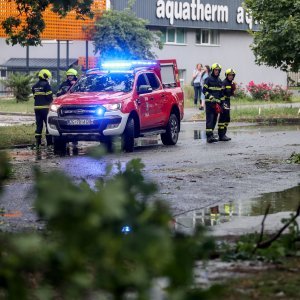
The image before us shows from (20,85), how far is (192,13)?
14.2m

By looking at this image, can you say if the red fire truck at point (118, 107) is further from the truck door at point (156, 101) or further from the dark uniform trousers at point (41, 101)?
the dark uniform trousers at point (41, 101)

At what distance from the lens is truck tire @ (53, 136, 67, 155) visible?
800 inches

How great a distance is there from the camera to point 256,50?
32656mm

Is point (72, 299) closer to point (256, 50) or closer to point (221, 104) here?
point (221, 104)

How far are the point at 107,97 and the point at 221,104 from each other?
4032mm

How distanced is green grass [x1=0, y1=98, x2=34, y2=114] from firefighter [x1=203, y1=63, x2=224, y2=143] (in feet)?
43.5

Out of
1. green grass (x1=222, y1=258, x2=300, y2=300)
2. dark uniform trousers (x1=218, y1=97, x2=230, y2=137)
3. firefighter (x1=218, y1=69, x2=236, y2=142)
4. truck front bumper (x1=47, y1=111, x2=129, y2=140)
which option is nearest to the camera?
green grass (x1=222, y1=258, x2=300, y2=300)

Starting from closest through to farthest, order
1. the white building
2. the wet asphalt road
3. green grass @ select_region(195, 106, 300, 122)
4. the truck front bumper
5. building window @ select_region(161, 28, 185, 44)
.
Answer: the wet asphalt road < the truck front bumper < green grass @ select_region(195, 106, 300, 122) < the white building < building window @ select_region(161, 28, 185, 44)

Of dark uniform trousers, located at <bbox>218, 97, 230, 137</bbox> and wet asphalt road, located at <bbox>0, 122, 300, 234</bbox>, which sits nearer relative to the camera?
wet asphalt road, located at <bbox>0, 122, 300, 234</bbox>

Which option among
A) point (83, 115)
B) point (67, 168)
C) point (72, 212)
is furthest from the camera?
point (83, 115)

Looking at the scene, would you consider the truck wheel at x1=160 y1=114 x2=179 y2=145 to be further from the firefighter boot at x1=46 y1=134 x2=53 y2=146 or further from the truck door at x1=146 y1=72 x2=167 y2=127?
the firefighter boot at x1=46 y1=134 x2=53 y2=146

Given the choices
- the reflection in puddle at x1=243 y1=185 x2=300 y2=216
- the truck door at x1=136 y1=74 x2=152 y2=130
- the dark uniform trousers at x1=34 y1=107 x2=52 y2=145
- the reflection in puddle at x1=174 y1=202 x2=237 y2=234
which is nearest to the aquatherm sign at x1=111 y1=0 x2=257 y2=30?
the dark uniform trousers at x1=34 y1=107 x2=52 y2=145

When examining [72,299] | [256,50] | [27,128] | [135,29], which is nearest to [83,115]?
[27,128]

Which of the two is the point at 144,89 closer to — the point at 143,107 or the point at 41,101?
the point at 143,107
